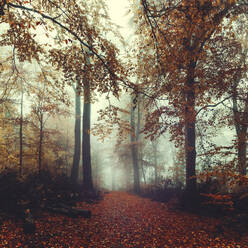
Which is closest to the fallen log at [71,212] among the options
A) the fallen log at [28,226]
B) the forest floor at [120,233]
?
the forest floor at [120,233]

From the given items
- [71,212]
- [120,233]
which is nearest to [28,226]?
[71,212]

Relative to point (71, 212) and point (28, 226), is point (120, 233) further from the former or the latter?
point (28, 226)

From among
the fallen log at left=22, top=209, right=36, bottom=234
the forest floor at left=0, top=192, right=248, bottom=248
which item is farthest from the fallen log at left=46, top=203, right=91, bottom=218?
the fallen log at left=22, top=209, right=36, bottom=234

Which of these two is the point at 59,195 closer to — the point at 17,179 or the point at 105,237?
the point at 17,179

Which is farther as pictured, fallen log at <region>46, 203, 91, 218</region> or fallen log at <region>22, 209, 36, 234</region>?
fallen log at <region>46, 203, 91, 218</region>

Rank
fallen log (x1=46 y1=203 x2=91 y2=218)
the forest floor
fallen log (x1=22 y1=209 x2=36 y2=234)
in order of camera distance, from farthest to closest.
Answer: fallen log (x1=46 y1=203 x2=91 y2=218) < fallen log (x1=22 y1=209 x2=36 y2=234) < the forest floor

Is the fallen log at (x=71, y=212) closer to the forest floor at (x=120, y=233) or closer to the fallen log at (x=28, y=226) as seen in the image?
the forest floor at (x=120, y=233)

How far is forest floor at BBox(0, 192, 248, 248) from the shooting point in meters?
3.49

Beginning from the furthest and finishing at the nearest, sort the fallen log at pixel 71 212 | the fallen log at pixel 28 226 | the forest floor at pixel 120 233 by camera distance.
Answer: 1. the fallen log at pixel 71 212
2. the fallen log at pixel 28 226
3. the forest floor at pixel 120 233

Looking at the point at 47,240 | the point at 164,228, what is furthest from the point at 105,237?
the point at 164,228

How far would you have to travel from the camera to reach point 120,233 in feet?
14.2

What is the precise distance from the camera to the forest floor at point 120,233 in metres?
3.49

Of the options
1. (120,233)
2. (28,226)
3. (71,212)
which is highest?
(28,226)

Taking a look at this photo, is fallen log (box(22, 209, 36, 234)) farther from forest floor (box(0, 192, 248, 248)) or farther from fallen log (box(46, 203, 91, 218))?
fallen log (box(46, 203, 91, 218))
